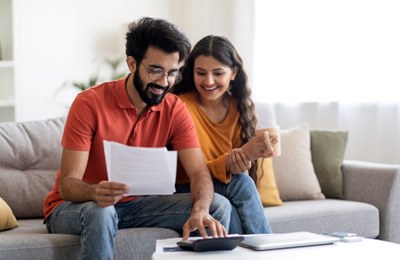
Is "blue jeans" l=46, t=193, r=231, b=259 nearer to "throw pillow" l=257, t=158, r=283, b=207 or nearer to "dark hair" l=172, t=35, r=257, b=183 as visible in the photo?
"dark hair" l=172, t=35, r=257, b=183

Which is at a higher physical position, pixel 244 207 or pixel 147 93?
pixel 147 93

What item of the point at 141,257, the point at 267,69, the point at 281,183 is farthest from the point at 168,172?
the point at 267,69

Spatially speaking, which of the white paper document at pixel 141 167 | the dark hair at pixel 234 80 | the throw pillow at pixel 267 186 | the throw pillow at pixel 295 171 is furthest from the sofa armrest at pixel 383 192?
the white paper document at pixel 141 167

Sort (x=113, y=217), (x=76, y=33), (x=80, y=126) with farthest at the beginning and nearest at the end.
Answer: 1. (x=76, y=33)
2. (x=80, y=126)
3. (x=113, y=217)

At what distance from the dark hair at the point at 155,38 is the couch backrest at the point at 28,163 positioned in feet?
2.28

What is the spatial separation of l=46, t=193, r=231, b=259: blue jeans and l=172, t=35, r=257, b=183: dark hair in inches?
20.0

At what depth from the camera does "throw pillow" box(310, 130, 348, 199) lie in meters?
3.34

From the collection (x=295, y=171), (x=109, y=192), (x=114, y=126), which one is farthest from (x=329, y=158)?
(x=109, y=192)

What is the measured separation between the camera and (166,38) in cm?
230

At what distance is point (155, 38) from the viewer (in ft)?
7.60

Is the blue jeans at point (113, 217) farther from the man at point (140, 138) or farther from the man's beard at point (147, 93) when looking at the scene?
the man's beard at point (147, 93)

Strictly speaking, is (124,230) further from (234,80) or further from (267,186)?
(267,186)

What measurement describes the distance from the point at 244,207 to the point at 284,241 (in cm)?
51

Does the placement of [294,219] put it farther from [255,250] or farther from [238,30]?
[238,30]
